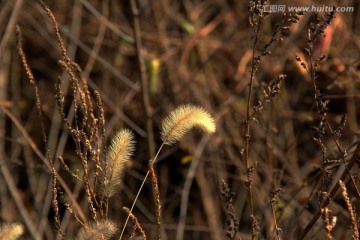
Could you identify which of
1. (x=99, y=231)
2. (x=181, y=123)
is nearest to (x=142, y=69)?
(x=181, y=123)

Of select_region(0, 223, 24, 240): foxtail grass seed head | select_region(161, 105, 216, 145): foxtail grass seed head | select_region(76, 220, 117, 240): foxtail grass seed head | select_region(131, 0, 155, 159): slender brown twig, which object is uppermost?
select_region(131, 0, 155, 159): slender brown twig

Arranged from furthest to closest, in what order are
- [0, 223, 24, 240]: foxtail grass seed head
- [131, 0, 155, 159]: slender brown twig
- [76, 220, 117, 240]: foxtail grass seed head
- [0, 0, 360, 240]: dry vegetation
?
1. [0, 0, 360, 240]: dry vegetation
2. [131, 0, 155, 159]: slender brown twig
3. [0, 223, 24, 240]: foxtail grass seed head
4. [76, 220, 117, 240]: foxtail grass seed head

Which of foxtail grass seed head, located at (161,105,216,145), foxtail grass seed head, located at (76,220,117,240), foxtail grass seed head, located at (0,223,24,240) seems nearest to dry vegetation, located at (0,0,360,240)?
foxtail grass seed head, located at (161,105,216,145)

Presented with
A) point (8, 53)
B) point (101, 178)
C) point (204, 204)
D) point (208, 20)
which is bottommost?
point (101, 178)

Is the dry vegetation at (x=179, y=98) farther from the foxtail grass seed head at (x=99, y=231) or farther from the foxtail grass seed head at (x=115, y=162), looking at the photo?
the foxtail grass seed head at (x=99, y=231)

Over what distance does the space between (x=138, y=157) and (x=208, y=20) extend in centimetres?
138

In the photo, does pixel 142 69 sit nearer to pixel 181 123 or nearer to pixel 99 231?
pixel 181 123

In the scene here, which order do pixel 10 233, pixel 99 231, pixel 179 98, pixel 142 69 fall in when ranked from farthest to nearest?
pixel 179 98 → pixel 142 69 → pixel 10 233 → pixel 99 231

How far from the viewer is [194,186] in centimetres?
498

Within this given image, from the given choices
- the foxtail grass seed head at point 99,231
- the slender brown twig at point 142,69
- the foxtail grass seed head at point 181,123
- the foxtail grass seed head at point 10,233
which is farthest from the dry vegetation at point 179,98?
the foxtail grass seed head at point 99,231

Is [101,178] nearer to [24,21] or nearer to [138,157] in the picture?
[138,157]

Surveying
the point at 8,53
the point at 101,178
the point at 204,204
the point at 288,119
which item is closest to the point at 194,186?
the point at 204,204

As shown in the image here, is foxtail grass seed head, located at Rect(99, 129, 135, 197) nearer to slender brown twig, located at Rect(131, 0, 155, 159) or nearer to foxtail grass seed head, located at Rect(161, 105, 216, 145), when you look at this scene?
foxtail grass seed head, located at Rect(161, 105, 216, 145)

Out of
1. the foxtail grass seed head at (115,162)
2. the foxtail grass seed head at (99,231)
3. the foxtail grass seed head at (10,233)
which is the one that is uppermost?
the foxtail grass seed head at (115,162)
